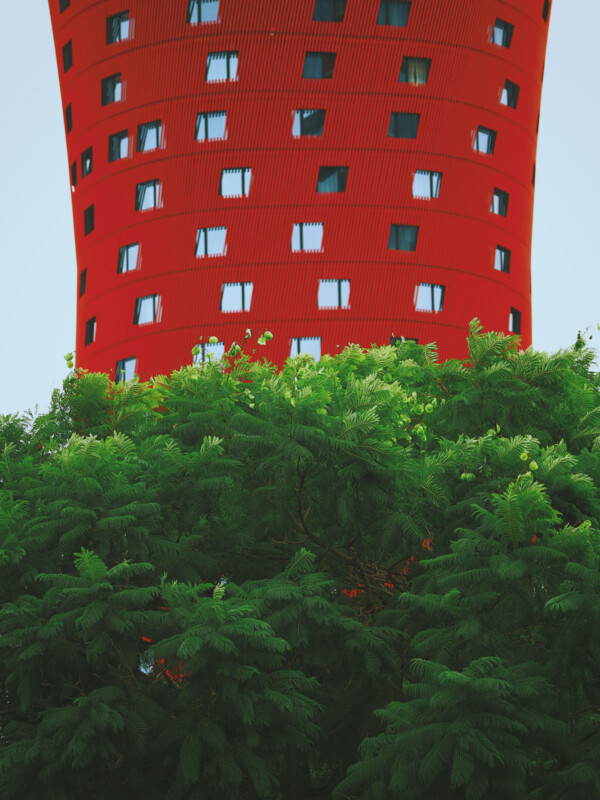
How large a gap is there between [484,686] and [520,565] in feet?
5.07

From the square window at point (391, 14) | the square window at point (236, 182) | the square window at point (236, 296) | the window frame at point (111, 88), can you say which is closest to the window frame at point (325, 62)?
the square window at point (391, 14)

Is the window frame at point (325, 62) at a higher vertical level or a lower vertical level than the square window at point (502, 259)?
higher

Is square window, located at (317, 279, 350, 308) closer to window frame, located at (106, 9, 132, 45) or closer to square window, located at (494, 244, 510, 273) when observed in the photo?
square window, located at (494, 244, 510, 273)

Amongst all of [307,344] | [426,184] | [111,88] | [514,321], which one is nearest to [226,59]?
[111,88]

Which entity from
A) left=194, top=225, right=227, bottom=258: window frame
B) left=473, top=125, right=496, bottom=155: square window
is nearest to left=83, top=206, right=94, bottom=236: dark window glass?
left=194, top=225, right=227, bottom=258: window frame

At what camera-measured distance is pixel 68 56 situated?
47.1m

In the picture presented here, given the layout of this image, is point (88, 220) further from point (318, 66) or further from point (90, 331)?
point (318, 66)

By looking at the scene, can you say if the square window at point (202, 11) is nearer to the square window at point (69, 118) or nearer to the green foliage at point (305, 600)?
the square window at point (69, 118)

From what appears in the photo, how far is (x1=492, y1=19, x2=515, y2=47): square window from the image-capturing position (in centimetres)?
4478

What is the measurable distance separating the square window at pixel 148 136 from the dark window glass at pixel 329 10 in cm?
685

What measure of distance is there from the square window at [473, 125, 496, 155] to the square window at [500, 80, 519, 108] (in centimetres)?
136

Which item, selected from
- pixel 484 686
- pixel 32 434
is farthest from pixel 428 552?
pixel 32 434

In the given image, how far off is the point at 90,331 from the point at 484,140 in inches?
645

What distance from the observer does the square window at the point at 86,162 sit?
46406 mm
